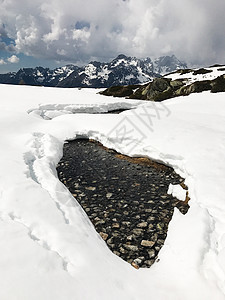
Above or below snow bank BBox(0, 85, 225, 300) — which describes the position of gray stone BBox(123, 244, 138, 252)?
below

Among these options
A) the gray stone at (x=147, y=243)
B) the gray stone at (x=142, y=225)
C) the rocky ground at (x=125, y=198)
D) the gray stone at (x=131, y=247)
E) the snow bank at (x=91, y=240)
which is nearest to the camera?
the snow bank at (x=91, y=240)

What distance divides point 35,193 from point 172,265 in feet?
16.2

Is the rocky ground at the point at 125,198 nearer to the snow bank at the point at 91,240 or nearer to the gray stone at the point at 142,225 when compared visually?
the gray stone at the point at 142,225

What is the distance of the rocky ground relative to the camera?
6542 millimetres

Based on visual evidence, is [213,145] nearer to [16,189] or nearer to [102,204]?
[102,204]

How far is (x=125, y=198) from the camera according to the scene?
8.93 meters

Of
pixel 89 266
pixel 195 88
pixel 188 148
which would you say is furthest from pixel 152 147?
pixel 195 88

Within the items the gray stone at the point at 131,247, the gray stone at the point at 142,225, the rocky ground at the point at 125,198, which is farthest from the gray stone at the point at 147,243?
the gray stone at the point at 142,225

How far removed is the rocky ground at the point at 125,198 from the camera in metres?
6.54

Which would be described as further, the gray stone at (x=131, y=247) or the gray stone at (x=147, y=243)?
the gray stone at (x=147, y=243)

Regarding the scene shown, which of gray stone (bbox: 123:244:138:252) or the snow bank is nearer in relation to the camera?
the snow bank

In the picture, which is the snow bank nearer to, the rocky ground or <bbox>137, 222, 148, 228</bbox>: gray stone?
the rocky ground

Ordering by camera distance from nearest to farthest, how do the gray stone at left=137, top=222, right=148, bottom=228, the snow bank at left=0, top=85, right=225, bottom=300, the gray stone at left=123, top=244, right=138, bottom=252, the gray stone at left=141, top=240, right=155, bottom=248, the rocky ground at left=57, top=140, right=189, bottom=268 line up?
the snow bank at left=0, top=85, right=225, bottom=300 < the gray stone at left=123, top=244, right=138, bottom=252 < the gray stone at left=141, top=240, right=155, bottom=248 < the rocky ground at left=57, top=140, right=189, bottom=268 < the gray stone at left=137, top=222, right=148, bottom=228

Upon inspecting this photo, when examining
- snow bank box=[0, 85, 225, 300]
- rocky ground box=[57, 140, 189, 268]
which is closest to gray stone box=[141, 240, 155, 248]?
rocky ground box=[57, 140, 189, 268]
